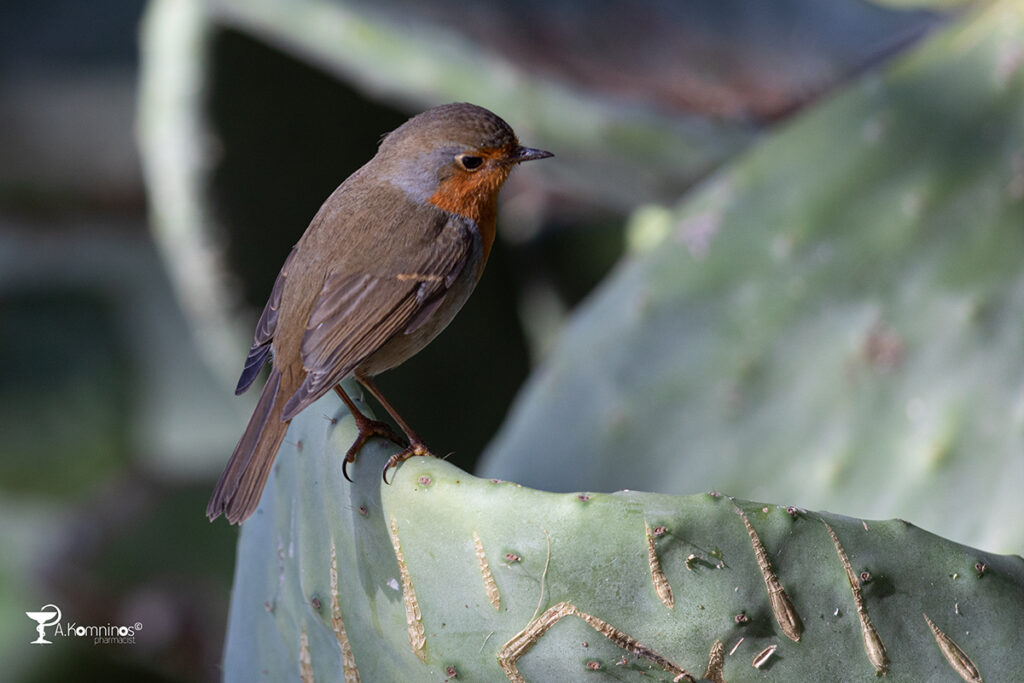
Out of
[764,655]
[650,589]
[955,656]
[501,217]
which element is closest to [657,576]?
[650,589]

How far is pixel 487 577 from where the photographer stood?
0.99 metres

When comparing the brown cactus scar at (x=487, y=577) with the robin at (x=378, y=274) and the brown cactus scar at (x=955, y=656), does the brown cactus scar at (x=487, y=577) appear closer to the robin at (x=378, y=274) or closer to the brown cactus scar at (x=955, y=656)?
the robin at (x=378, y=274)

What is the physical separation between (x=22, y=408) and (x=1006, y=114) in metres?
3.28

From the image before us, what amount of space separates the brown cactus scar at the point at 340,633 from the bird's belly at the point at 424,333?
29 cm

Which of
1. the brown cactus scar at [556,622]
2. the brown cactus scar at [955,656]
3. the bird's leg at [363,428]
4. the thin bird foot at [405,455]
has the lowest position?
the brown cactus scar at [955,656]

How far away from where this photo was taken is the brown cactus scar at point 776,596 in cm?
96

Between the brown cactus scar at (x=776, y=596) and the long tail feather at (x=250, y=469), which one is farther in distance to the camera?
the long tail feather at (x=250, y=469)

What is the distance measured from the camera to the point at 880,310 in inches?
69.1

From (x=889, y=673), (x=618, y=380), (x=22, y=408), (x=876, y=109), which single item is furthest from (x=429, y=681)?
(x=22, y=408)

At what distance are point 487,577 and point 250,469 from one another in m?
0.31

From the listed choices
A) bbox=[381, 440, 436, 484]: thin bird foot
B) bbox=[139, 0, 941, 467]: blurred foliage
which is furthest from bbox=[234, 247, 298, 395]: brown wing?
bbox=[139, 0, 941, 467]: blurred foliage

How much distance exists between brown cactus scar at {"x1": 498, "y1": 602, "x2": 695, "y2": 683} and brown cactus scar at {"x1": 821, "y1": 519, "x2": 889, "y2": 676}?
141 mm

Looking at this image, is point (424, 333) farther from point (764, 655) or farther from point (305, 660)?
point (764, 655)

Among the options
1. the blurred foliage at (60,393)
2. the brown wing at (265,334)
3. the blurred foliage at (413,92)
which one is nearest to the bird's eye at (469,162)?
the brown wing at (265,334)
